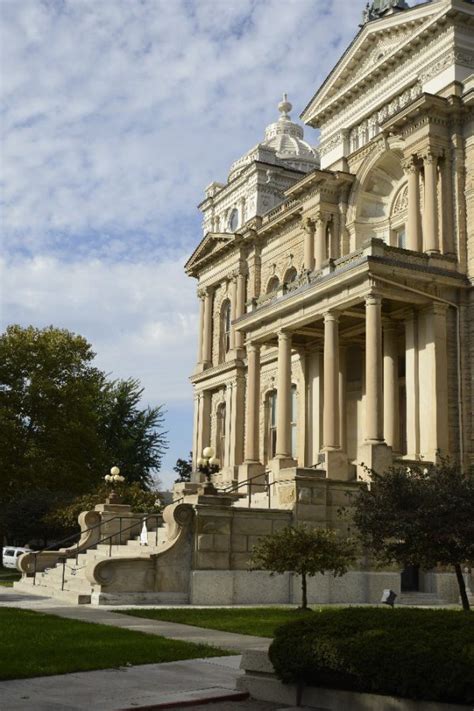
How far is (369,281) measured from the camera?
26.8m

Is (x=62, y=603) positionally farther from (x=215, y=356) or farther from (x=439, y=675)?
(x=215, y=356)

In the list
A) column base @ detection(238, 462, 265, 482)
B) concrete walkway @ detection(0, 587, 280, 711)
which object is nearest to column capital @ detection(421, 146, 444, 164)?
column base @ detection(238, 462, 265, 482)

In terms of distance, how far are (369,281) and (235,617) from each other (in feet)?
40.3

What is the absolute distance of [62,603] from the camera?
68.6 ft

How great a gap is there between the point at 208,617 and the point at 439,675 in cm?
1021

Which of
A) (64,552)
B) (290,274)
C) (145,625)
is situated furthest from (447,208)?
(145,625)

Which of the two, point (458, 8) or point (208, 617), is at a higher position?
point (458, 8)

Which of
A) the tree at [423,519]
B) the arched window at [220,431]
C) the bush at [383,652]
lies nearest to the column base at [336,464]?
the tree at [423,519]

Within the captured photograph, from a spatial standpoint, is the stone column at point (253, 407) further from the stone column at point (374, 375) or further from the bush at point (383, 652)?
the bush at point (383, 652)

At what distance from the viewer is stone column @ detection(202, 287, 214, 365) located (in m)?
44.6

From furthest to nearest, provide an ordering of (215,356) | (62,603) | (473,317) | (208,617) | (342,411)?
(215,356) → (342,411) → (473,317) → (62,603) → (208,617)

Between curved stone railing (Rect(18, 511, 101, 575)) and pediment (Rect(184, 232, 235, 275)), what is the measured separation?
60.0ft

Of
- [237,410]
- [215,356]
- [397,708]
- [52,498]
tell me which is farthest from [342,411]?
[397,708]

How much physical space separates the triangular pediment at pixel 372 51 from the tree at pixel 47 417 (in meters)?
18.4
